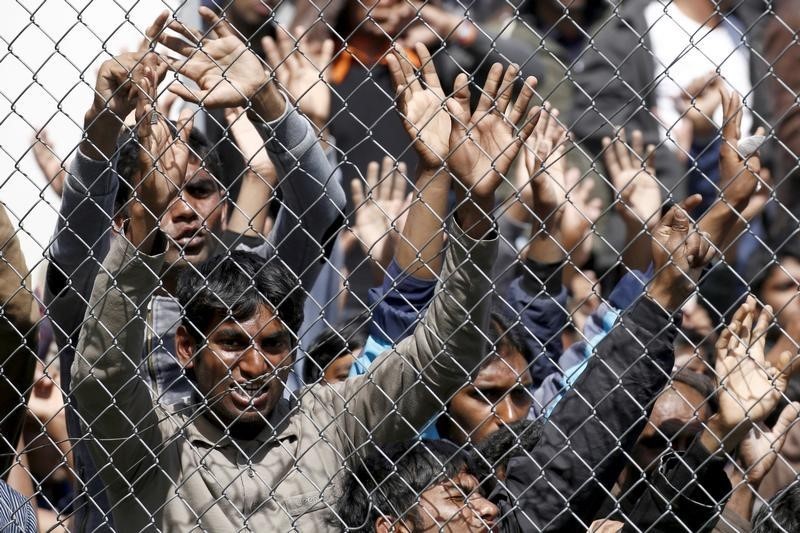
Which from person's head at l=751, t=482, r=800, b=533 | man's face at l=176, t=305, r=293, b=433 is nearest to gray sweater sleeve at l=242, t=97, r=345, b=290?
man's face at l=176, t=305, r=293, b=433

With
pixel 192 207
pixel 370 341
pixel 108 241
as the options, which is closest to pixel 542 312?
pixel 370 341

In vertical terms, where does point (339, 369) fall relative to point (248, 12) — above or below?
below

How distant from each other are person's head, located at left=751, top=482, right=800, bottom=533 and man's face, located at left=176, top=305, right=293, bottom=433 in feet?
4.09

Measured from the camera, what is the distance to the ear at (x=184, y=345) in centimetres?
341

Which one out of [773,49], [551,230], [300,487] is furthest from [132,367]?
[773,49]

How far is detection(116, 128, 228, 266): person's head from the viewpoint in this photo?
150 inches

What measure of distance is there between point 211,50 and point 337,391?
102 cm

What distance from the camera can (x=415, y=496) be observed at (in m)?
3.14

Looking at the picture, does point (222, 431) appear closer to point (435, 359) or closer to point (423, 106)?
point (435, 359)

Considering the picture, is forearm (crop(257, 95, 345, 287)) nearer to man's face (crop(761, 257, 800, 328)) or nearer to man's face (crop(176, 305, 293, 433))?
man's face (crop(176, 305, 293, 433))

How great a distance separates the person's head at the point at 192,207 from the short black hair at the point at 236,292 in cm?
25

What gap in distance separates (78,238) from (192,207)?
0.62 metres

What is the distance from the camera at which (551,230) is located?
4.36 meters

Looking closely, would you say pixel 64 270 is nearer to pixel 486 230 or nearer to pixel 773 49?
pixel 486 230
